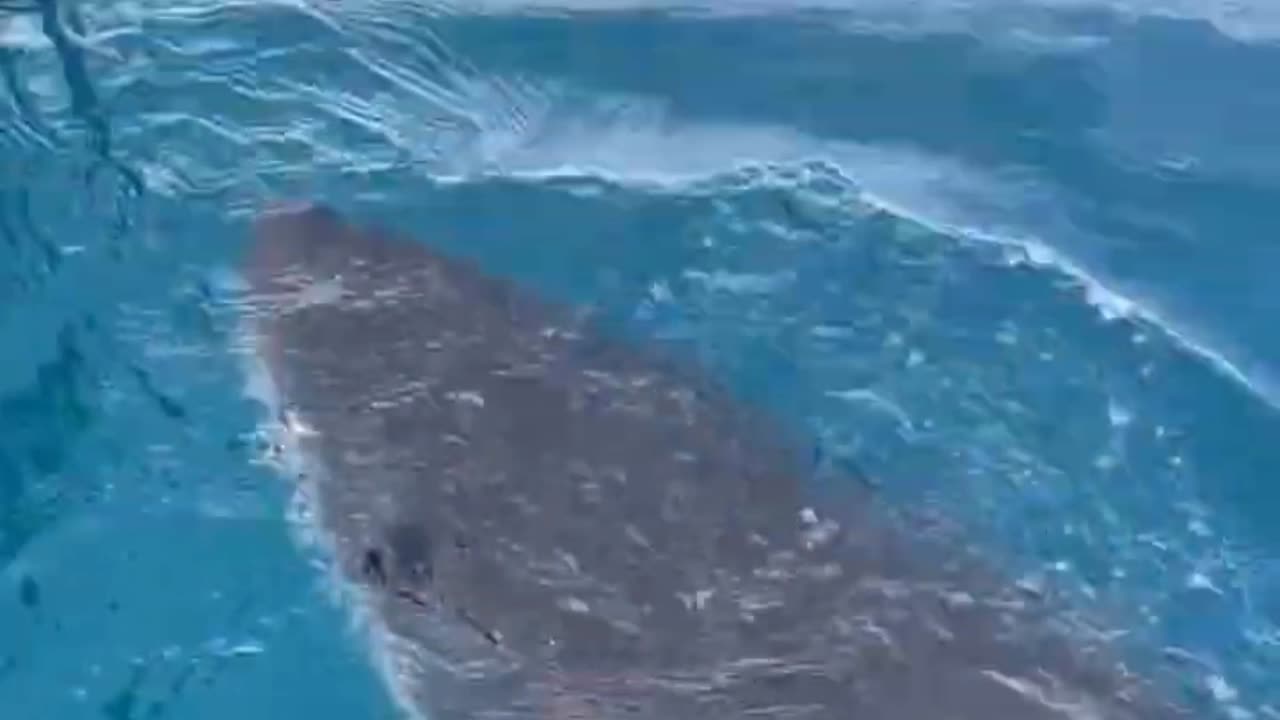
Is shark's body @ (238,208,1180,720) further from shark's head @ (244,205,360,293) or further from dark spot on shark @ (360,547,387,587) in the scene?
shark's head @ (244,205,360,293)

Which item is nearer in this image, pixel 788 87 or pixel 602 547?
pixel 602 547

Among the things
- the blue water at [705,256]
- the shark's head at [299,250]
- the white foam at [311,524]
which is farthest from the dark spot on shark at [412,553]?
the shark's head at [299,250]

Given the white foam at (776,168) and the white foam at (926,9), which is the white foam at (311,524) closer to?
the white foam at (776,168)

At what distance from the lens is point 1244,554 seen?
545cm

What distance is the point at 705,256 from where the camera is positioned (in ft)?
20.0

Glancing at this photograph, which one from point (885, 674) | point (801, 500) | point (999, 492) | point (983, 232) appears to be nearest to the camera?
point (885, 674)

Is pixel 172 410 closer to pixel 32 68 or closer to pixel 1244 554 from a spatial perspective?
pixel 32 68

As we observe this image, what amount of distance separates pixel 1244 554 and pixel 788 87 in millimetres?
2072

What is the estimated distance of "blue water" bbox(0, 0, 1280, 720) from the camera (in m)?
5.21

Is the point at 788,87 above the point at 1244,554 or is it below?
above

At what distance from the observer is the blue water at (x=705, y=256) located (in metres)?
5.21

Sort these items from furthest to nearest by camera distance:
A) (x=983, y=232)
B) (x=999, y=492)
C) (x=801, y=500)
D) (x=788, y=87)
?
(x=788, y=87)
(x=983, y=232)
(x=999, y=492)
(x=801, y=500)

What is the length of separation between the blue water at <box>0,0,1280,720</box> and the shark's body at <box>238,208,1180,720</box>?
25 cm

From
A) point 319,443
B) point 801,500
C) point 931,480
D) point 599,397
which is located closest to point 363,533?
point 319,443
